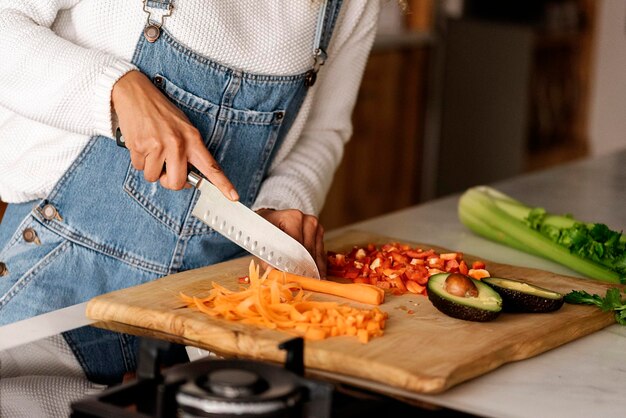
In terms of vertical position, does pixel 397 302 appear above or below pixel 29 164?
below

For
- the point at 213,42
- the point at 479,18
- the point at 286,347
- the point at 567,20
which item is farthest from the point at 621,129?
the point at 286,347

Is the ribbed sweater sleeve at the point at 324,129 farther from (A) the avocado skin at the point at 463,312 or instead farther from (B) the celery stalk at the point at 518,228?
(A) the avocado skin at the point at 463,312

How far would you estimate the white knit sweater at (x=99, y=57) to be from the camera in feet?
5.70

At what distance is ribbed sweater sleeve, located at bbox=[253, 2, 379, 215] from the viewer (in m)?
2.07

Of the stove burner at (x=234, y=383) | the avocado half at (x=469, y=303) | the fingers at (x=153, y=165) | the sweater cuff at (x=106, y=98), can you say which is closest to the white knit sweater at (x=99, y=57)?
the sweater cuff at (x=106, y=98)

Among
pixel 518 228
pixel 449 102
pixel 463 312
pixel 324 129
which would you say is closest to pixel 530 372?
pixel 463 312

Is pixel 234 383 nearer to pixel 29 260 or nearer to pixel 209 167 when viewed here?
pixel 209 167

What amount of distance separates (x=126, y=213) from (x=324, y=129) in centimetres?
56

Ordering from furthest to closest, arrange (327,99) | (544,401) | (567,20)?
(567,20), (327,99), (544,401)

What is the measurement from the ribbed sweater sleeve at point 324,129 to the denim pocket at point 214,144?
3.8 inches

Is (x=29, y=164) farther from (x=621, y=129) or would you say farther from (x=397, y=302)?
(x=621, y=129)

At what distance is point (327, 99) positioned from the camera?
222 cm

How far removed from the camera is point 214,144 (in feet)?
6.30

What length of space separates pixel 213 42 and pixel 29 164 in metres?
0.43
